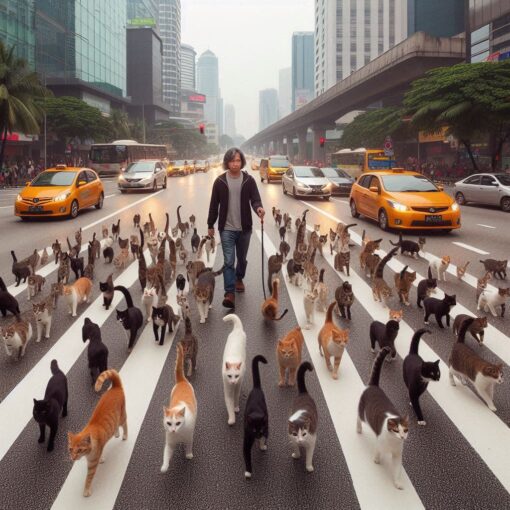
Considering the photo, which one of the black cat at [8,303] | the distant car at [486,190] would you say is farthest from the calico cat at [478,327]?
the distant car at [486,190]

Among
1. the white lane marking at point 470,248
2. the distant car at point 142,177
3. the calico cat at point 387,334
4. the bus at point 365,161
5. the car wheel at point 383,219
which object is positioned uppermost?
the bus at point 365,161

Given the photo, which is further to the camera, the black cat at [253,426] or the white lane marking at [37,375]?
the white lane marking at [37,375]

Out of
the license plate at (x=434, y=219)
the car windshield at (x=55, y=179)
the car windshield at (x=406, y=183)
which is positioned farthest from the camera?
the car windshield at (x=55, y=179)

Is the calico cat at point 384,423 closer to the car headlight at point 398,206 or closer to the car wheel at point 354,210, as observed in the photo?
the car headlight at point 398,206

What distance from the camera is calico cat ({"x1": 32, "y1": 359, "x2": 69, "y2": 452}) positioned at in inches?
138

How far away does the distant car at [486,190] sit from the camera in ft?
65.0

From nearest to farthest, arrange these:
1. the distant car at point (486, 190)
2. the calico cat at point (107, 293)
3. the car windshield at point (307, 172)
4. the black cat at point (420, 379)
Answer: the black cat at point (420, 379) < the calico cat at point (107, 293) < the distant car at point (486, 190) < the car windshield at point (307, 172)

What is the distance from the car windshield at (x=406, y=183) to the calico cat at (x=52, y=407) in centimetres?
1218

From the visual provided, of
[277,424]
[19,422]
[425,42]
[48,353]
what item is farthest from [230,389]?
[425,42]

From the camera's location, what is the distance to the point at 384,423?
324 centimetres

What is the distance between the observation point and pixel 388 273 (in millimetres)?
9148

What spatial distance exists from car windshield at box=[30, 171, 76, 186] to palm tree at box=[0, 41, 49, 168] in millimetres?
17056

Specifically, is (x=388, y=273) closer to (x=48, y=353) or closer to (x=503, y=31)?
(x=48, y=353)

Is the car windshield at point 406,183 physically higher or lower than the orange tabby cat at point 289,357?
higher
